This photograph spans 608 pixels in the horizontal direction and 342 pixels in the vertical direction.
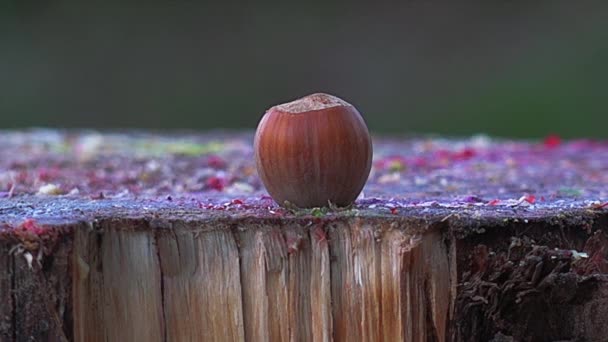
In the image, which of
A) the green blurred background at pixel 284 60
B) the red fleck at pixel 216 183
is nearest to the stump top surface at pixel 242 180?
the red fleck at pixel 216 183

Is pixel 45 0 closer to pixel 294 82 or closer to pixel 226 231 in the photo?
pixel 294 82

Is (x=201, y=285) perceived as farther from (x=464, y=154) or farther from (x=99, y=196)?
(x=464, y=154)

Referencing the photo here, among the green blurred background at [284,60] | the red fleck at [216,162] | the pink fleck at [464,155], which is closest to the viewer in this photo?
the red fleck at [216,162]

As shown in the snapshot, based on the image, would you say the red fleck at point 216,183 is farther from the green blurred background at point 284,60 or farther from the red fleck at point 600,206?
the green blurred background at point 284,60

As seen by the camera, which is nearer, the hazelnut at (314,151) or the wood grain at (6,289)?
the wood grain at (6,289)

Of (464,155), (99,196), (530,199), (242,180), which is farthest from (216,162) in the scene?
(530,199)

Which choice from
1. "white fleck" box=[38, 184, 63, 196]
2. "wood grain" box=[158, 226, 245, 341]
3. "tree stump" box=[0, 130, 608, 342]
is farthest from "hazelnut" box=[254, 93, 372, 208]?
"white fleck" box=[38, 184, 63, 196]

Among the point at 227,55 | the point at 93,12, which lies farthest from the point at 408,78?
the point at 93,12
